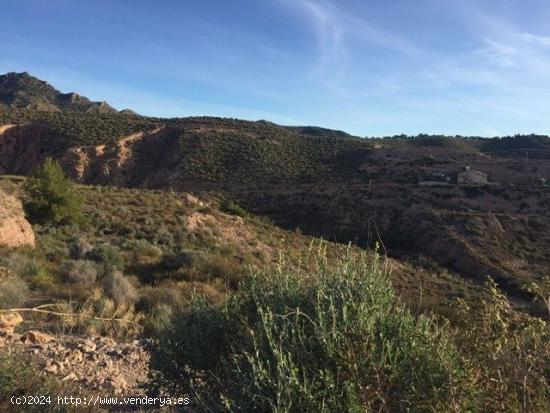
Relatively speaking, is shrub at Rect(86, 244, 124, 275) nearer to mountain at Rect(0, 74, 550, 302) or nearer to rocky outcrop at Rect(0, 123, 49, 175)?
mountain at Rect(0, 74, 550, 302)

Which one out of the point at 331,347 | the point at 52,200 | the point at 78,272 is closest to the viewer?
the point at 331,347

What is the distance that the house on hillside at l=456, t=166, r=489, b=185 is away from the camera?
5050cm

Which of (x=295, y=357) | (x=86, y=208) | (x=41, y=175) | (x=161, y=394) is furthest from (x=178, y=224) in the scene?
(x=295, y=357)

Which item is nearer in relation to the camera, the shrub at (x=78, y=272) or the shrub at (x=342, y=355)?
the shrub at (x=342, y=355)

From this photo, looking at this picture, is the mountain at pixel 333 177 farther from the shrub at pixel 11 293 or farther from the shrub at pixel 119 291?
the shrub at pixel 11 293

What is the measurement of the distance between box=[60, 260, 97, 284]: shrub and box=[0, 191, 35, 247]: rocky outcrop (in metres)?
2.83

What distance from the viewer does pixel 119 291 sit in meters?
11.1

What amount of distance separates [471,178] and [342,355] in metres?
52.7

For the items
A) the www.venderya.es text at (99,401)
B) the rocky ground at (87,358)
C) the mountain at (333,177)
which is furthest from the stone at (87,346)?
the mountain at (333,177)

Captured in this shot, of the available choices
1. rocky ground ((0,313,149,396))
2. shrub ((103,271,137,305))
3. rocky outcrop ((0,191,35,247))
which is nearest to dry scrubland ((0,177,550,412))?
rocky ground ((0,313,149,396))

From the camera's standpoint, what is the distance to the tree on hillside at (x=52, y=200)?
2167cm

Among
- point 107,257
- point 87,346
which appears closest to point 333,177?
point 107,257

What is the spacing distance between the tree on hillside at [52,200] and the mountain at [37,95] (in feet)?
258

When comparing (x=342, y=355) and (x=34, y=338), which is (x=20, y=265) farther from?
(x=342, y=355)
